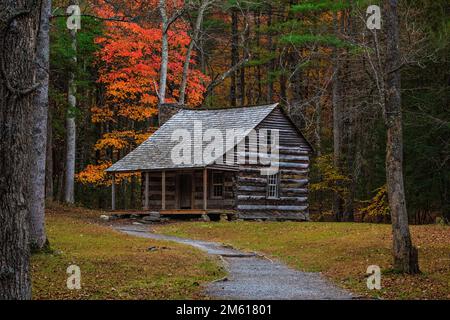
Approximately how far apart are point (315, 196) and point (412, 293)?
38076 mm

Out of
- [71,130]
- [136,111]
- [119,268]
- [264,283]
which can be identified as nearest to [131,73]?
[136,111]

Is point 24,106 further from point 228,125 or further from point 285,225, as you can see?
point 228,125

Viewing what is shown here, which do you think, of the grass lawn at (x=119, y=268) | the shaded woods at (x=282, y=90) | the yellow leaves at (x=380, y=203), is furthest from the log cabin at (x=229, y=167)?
the grass lawn at (x=119, y=268)

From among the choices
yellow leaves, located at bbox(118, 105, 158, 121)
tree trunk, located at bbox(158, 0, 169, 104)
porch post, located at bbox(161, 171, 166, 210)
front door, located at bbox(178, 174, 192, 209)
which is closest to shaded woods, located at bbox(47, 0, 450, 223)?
yellow leaves, located at bbox(118, 105, 158, 121)

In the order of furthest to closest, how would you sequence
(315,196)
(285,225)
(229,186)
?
(315,196) → (229,186) → (285,225)

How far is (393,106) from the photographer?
661 inches

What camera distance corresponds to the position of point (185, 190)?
1564 inches

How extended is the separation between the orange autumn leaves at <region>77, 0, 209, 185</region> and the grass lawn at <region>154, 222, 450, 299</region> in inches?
511

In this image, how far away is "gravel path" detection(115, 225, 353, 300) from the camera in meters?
13.7

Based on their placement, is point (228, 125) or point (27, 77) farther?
point (228, 125)

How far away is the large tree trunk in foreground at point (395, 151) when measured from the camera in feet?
54.2

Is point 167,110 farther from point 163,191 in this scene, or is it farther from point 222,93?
point 222,93

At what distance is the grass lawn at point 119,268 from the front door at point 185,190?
12.7m

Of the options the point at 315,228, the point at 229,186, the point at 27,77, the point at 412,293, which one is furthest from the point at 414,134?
the point at 27,77
